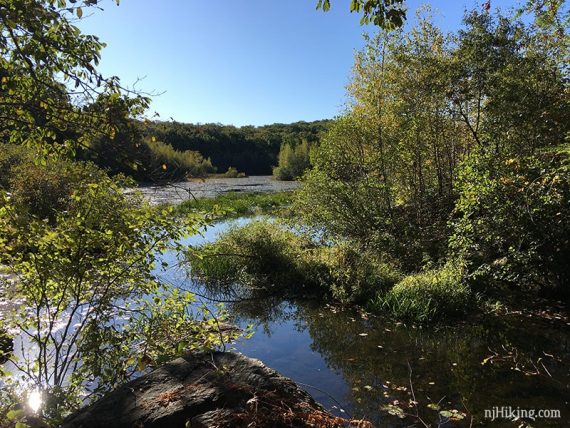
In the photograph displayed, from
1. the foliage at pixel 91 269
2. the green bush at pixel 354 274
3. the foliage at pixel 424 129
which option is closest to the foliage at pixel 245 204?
the foliage at pixel 424 129

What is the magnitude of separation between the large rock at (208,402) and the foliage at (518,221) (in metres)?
7.00

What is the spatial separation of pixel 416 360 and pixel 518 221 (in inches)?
157

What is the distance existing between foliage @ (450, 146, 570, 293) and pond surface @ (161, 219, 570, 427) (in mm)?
979

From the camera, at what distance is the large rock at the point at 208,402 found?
106 inches

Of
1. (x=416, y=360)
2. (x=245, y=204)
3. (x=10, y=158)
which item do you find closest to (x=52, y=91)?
(x=416, y=360)

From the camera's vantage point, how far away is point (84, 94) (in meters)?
3.40

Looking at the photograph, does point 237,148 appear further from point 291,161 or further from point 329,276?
point 329,276

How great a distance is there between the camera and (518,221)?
8.69 meters

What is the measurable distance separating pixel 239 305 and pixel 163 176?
756 cm

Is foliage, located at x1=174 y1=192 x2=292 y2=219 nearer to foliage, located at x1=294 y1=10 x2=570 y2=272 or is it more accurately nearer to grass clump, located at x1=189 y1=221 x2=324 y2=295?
foliage, located at x1=294 y1=10 x2=570 y2=272

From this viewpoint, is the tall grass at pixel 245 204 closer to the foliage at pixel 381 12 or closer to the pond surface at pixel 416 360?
the pond surface at pixel 416 360

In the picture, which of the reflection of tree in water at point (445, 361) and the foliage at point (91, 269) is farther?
the reflection of tree in water at point (445, 361)

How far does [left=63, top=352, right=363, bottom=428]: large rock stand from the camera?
2684 millimetres

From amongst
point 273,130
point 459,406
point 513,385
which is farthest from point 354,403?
point 273,130
